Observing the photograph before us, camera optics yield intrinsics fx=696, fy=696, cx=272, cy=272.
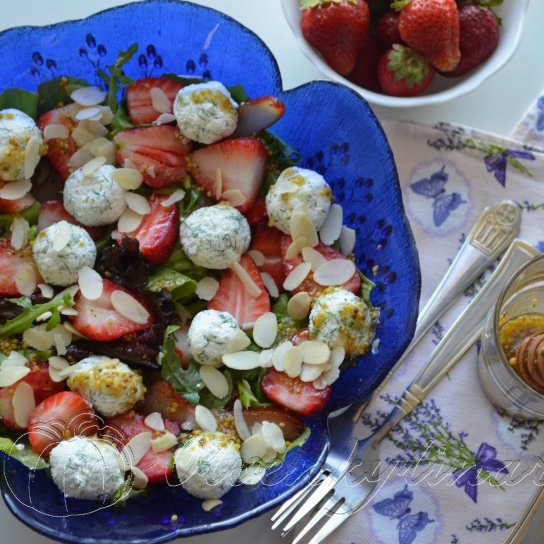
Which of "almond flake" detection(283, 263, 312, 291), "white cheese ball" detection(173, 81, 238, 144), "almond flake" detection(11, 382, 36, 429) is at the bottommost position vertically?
"almond flake" detection(11, 382, 36, 429)

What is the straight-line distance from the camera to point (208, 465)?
3.44 feet

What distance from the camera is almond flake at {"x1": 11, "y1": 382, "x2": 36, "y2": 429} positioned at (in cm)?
109

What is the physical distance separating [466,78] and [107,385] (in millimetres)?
877

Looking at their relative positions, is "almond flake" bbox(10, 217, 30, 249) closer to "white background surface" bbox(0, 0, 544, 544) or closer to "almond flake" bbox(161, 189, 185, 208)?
"almond flake" bbox(161, 189, 185, 208)

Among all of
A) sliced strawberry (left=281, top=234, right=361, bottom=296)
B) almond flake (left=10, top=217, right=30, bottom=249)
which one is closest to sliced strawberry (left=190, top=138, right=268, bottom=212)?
sliced strawberry (left=281, top=234, right=361, bottom=296)

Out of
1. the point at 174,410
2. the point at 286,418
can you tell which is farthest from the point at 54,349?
the point at 286,418

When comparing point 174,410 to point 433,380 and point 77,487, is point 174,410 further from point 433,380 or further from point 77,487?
point 433,380

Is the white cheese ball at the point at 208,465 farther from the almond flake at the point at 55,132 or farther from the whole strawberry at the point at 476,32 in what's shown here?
the whole strawberry at the point at 476,32

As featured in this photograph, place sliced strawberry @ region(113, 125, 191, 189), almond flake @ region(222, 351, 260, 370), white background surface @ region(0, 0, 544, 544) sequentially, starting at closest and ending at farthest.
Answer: almond flake @ region(222, 351, 260, 370), sliced strawberry @ region(113, 125, 191, 189), white background surface @ region(0, 0, 544, 544)

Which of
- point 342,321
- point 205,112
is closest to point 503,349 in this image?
point 342,321

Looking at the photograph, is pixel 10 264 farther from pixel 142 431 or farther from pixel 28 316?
pixel 142 431

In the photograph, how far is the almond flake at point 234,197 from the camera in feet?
4.02

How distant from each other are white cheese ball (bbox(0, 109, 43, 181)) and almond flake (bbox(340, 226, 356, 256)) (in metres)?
0.55

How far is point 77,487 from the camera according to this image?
1.03 meters
